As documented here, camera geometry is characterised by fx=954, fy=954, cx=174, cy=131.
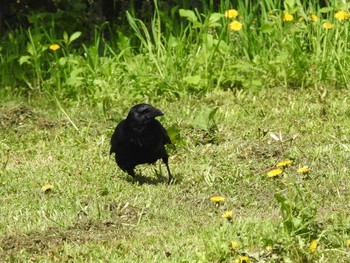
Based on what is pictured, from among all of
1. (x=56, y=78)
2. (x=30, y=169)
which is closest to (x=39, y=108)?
(x=56, y=78)

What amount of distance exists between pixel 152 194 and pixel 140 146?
319mm

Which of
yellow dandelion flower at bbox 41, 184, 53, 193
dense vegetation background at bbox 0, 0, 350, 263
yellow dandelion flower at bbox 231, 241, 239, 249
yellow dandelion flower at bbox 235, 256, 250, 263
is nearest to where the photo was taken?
yellow dandelion flower at bbox 235, 256, 250, 263

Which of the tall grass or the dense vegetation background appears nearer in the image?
the dense vegetation background

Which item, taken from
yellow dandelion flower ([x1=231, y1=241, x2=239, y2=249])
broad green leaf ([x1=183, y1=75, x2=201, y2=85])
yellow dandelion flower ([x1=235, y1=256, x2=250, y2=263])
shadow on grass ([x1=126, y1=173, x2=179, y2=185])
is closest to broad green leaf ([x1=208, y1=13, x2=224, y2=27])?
broad green leaf ([x1=183, y1=75, x2=201, y2=85])

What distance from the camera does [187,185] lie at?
245 inches

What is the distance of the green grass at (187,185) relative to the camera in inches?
190

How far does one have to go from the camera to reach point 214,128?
7324 millimetres

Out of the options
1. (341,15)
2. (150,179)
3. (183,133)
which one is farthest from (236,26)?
(150,179)

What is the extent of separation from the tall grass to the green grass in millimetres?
186

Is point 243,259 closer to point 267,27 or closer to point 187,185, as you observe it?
point 187,185

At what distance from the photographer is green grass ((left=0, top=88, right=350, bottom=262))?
4836mm

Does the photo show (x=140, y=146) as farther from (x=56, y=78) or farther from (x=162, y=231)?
(x=56, y=78)

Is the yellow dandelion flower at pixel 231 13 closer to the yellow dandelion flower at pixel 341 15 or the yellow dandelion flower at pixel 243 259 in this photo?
the yellow dandelion flower at pixel 341 15

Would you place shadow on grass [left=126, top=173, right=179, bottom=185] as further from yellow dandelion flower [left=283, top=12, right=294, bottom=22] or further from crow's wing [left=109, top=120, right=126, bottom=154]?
yellow dandelion flower [left=283, top=12, right=294, bottom=22]
